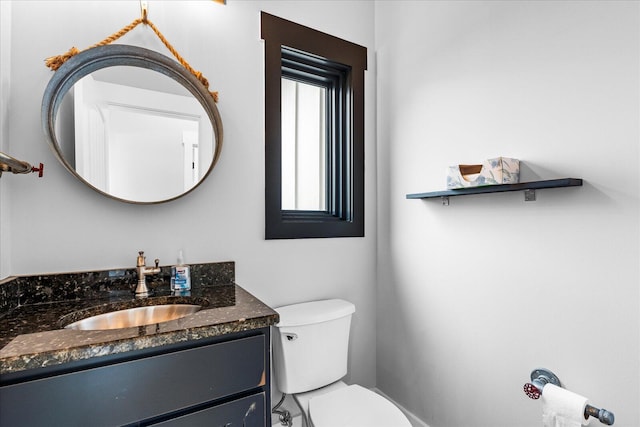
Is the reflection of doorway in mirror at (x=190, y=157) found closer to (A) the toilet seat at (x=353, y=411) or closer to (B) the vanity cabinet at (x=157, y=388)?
(B) the vanity cabinet at (x=157, y=388)

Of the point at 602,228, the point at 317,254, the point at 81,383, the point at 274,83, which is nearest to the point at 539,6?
the point at 602,228

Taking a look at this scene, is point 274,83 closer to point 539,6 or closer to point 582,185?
point 539,6

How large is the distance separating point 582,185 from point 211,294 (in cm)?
135

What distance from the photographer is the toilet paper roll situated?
3.17ft

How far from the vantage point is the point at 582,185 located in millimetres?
1038

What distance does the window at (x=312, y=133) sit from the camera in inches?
63.6

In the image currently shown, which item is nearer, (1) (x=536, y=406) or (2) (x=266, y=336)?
(2) (x=266, y=336)

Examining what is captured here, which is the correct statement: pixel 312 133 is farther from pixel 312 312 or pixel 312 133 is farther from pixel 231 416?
pixel 231 416

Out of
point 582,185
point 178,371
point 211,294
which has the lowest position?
point 178,371

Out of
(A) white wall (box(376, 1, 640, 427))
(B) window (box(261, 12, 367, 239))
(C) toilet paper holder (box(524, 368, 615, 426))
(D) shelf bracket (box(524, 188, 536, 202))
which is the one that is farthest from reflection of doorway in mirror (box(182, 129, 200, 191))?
(C) toilet paper holder (box(524, 368, 615, 426))

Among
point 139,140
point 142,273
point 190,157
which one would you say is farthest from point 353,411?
point 139,140

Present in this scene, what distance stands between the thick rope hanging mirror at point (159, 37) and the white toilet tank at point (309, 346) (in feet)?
3.47

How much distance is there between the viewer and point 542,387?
3.52 feet

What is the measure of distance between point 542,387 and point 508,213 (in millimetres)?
604
